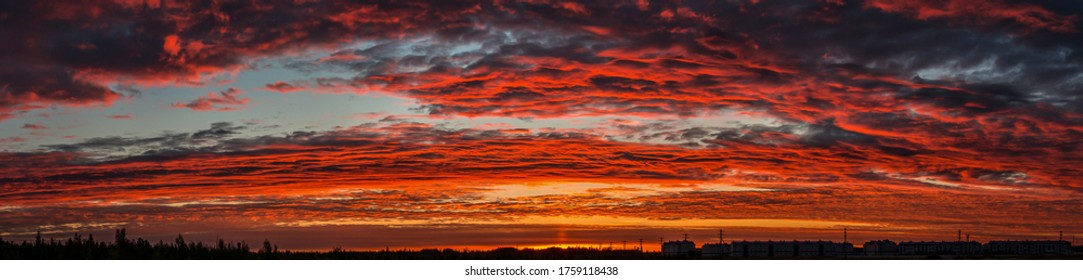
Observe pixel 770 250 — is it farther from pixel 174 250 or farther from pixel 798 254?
pixel 174 250

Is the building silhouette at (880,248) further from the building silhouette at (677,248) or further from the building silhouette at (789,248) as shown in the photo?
the building silhouette at (677,248)

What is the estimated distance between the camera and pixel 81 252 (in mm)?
68188

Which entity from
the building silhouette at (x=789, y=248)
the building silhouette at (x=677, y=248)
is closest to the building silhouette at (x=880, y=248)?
the building silhouette at (x=789, y=248)

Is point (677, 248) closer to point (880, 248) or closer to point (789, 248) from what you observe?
point (789, 248)

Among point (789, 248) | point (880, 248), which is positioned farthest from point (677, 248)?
point (880, 248)

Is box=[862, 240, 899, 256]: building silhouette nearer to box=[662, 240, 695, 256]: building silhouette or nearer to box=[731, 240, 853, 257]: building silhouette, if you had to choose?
box=[731, 240, 853, 257]: building silhouette

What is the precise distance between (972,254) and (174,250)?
564 ft

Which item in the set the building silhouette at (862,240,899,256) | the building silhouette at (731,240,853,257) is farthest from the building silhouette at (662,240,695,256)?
the building silhouette at (862,240,899,256)
